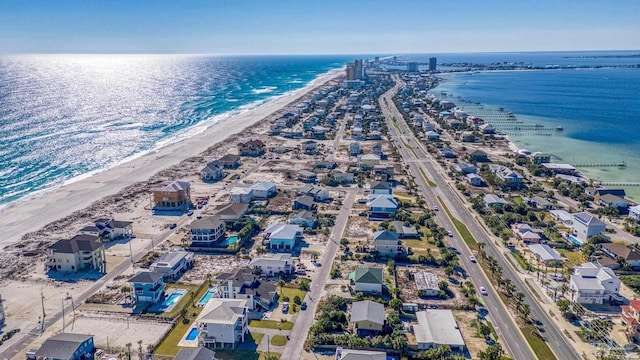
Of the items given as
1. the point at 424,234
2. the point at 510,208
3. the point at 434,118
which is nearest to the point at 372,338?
the point at 424,234

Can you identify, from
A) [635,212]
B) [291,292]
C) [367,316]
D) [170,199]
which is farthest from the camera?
[170,199]

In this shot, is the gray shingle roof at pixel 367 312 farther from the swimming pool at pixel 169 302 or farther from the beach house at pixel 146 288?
the beach house at pixel 146 288

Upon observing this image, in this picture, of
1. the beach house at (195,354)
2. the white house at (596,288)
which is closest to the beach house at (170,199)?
the beach house at (195,354)

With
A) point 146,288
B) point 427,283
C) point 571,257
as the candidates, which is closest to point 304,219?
point 427,283

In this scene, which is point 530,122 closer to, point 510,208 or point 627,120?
point 627,120

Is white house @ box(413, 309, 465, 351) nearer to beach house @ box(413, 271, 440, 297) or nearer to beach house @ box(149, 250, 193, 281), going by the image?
beach house @ box(413, 271, 440, 297)

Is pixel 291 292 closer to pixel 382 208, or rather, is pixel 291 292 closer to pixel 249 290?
pixel 249 290

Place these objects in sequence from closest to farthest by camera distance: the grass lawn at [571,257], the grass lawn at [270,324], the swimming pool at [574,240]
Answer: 1. the grass lawn at [270,324]
2. the grass lawn at [571,257]
3. the swimming pool at [574,240]
